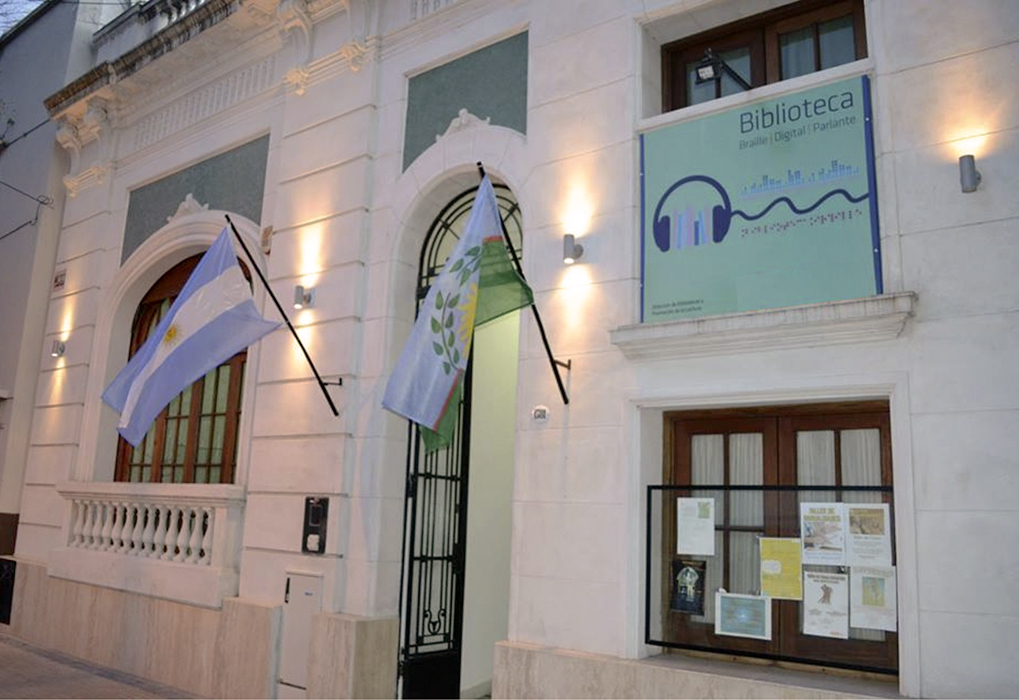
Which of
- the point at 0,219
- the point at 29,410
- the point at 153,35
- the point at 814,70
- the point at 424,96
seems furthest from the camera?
the point at 0,219

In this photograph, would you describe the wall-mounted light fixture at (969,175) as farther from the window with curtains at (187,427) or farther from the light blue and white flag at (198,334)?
the window with curtains at (187,427)

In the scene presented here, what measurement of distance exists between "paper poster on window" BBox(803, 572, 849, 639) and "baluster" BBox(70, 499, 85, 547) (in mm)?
9794

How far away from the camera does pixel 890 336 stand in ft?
19.1

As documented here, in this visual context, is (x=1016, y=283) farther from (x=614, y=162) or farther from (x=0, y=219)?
(x=0, y=219)

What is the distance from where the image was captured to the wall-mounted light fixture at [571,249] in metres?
7.32

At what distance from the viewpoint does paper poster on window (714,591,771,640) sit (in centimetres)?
615

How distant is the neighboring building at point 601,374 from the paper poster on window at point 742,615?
0.07ft

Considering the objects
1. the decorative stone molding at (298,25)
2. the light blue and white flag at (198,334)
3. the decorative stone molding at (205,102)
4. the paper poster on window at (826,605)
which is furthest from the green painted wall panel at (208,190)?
the paper poster on window at (826,605)

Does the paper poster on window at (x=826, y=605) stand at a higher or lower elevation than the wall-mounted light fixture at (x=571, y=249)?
lower

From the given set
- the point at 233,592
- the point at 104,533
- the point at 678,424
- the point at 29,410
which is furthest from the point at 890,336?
the point at 29,410

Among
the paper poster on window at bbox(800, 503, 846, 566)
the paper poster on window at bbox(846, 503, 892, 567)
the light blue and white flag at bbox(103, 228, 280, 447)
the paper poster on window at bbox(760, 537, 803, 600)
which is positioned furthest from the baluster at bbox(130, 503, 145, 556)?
the paper poster on window at bbox(846, 503, 892, 567)

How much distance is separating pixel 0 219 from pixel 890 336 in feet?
48.8

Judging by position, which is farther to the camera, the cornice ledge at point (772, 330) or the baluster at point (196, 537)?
the baluster at point (196, 537)

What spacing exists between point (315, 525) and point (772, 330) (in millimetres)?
5030
